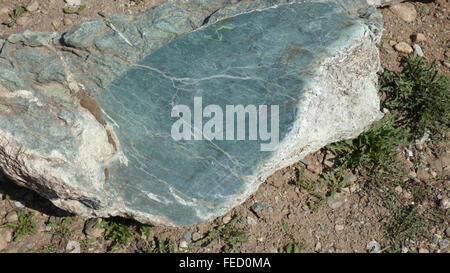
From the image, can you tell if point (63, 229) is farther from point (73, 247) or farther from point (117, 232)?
point (117, 232)

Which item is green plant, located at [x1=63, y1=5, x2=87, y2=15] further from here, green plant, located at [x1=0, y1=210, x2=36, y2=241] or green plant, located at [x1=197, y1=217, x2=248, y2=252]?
green plant, located at [x1=197, y1=217, x2=248, y2=252]

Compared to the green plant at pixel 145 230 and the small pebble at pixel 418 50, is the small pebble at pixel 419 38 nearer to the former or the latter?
the small pebble at pixel 418 50

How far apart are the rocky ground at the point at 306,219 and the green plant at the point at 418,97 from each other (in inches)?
4.8

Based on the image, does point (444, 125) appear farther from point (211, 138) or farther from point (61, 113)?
point (61, 113)

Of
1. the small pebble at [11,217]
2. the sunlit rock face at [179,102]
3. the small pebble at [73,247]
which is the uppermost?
the sunlit rock face at [179,102]

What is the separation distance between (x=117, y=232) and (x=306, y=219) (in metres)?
1.32

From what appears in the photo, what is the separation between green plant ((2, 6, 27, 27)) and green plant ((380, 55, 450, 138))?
3.08 metres

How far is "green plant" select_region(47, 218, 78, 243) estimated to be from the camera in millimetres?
3713

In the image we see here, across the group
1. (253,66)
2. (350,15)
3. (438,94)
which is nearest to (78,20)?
(253,66)

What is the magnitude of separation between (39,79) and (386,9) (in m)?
2.95

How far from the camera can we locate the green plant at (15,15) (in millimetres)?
4492

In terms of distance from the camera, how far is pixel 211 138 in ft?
11.0

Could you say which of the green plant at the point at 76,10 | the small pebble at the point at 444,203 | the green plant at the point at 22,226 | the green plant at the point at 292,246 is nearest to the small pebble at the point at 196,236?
the green plant at the point at 292,246

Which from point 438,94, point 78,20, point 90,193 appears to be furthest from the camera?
point 78,20
